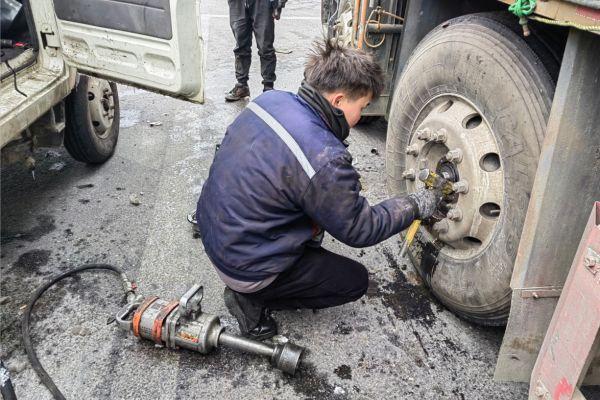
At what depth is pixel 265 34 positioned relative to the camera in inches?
187

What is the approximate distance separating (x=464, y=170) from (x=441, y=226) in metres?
0.28

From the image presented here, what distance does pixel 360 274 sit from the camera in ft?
7.51

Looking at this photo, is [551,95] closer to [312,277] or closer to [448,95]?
[448,95]

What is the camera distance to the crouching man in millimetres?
1784

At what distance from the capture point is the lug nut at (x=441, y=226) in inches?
82.4

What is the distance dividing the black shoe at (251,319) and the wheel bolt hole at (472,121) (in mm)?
1226

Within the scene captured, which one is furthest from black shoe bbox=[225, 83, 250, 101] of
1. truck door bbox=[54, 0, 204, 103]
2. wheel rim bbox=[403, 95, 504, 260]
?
wheel rim bbox=[403, 95, 504, 260]

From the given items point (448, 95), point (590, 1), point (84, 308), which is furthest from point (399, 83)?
point (84, 308)

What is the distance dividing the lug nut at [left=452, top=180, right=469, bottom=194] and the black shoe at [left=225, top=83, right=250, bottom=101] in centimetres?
347

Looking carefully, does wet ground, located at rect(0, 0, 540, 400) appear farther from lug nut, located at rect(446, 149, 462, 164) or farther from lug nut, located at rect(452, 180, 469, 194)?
lug nut, located at rect(446, 149, 462, 164)

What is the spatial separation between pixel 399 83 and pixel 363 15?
0.92 metres

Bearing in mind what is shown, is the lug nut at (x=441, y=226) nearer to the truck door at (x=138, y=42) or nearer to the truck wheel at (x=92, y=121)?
the truck door at (x=138, y=42)

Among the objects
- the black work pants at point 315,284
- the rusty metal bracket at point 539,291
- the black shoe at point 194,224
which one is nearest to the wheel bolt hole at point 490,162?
the rusty metal bracket at point 539,291

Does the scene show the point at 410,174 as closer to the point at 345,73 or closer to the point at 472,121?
the point at 472,121
